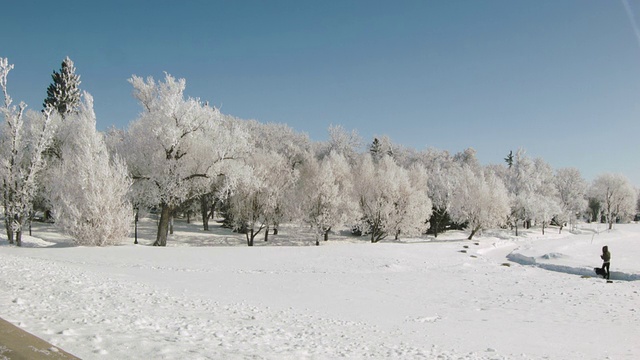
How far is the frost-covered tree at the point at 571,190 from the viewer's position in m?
92.9

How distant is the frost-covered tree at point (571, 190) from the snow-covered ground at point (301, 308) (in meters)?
79.2

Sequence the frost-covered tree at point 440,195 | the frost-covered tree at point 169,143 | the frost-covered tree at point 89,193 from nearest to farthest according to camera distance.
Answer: the frost-covered tree at point 89,193 → the frost-covered tree at point 169,143 → the frost-covered tree at point 440,195

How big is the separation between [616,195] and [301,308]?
380 ft

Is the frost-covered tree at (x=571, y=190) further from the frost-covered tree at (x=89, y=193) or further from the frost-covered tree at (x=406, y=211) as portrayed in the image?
the frost-covered tree at (x=89, y=193)

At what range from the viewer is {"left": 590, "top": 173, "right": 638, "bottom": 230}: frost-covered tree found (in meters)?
100

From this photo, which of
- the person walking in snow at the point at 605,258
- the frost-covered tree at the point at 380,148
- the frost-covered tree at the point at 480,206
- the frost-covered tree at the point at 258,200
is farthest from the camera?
the frost-covered tree at the point at 380,148

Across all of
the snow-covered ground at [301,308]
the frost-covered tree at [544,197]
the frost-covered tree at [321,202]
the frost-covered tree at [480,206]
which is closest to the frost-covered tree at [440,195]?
the frost-covered tree at [480,206]

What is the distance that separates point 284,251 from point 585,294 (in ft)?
58.8

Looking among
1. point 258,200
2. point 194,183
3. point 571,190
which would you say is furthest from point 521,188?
point 194,183

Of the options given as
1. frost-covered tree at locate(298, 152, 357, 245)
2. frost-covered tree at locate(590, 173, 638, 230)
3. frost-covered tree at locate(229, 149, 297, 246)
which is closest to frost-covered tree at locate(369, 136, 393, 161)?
frost-covered tree at locate(298, 152, 357, 245)

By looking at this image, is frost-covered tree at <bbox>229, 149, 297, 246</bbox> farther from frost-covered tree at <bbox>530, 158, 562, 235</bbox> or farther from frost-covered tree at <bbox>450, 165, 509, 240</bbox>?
frost-covered tree at <bbox>530, 158, 562, 235</bbox>

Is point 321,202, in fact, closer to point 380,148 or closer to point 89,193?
point 89,193

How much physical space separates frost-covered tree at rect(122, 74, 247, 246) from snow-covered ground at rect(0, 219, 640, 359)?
6.17 meters

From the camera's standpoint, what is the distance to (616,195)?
100688 millimetres
